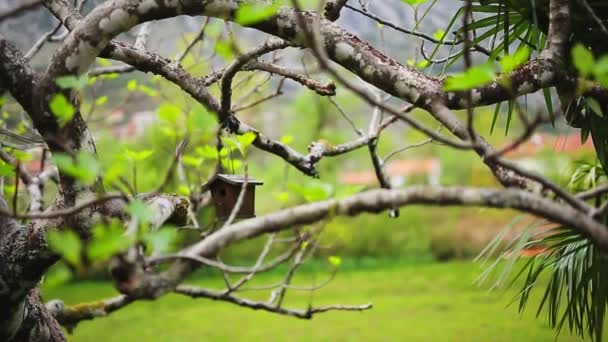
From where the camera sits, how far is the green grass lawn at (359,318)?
138 inches

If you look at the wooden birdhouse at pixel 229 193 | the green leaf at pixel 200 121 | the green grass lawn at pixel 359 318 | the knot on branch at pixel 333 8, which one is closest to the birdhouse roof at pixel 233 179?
the wooden birdhouse at pixel 229 193

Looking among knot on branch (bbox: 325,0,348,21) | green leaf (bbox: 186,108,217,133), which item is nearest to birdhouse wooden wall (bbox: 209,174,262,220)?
knot on branch (bbox: 325,0,348,21)

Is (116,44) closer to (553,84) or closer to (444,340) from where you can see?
(553,84)

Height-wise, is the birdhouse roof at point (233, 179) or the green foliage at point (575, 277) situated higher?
the birdhouse roof at point (233, 179)

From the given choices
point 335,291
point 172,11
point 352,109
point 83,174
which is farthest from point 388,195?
point 352,109

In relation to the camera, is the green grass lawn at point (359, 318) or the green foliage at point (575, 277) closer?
the green foliage at point (575, 277)

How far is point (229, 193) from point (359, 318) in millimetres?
2748

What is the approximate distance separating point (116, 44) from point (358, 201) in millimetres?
694

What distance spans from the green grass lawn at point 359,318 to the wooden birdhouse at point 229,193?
2070mm

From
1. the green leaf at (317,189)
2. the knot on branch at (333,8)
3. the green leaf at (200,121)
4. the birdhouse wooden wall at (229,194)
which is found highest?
the knot on branch at (333,8)

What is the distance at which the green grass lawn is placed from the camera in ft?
11.5

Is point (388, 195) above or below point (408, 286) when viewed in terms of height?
above

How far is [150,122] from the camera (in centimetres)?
479

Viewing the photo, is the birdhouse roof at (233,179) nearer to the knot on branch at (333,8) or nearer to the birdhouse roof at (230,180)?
the birdhouse roof at (230,180)
